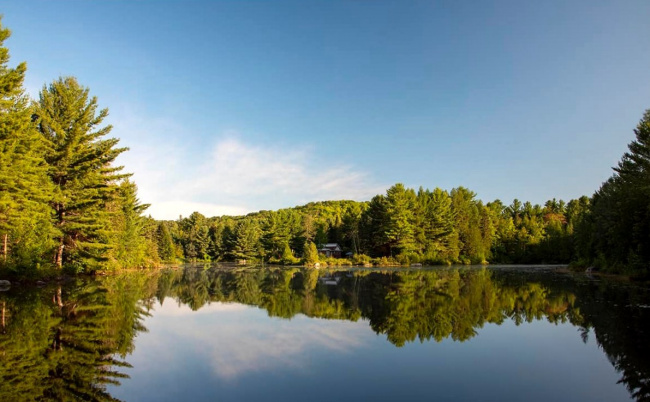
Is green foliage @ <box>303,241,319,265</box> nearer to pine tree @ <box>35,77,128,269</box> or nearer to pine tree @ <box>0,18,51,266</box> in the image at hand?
pine tree @ <box>35,77,128,269</box>

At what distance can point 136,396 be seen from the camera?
223 inches

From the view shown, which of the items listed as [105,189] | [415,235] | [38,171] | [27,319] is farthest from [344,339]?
[415,235]

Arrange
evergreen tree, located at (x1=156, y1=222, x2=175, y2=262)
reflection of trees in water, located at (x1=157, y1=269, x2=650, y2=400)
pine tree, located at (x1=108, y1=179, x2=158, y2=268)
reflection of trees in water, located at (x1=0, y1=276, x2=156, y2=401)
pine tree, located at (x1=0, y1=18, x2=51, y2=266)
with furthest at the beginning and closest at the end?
evergreen tree, located at (x1=156, y1=222, x2=175, y2=262)
pine tree, located at (x1=108, y1=179, x2=158, y2=268)
pine tree, located at (x1=0, y1=18, x2=51, y2=266)
reflection of trees in water, located at (x1=157, y1=269, x2=650, y2=400)
reflection of trees in water, located at (x1=0, y1=276, x2=156, y2=401)

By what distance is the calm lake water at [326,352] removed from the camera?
5.89 metres

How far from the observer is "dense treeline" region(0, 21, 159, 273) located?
18.1m

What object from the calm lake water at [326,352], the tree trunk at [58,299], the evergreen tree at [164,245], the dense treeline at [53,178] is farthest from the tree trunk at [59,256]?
the evergreen tree at [164,245]

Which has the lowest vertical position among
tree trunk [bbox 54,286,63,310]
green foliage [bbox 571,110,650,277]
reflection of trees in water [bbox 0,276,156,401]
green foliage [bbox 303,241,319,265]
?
tree trunk [bbox 54,286,63,310]

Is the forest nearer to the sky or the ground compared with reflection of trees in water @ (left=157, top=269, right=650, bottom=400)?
nearer to the sky

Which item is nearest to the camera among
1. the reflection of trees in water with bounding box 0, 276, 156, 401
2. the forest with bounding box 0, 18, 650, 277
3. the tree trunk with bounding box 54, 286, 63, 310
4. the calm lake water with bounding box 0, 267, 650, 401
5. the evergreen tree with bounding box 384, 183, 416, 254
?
the reflection of trees in water with bounding box 0, 276, 156, 401

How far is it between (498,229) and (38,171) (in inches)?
3133

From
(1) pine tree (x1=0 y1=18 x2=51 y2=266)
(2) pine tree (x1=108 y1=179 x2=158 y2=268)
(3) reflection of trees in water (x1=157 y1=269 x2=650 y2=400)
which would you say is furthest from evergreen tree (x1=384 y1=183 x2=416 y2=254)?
(1) pine tree (x1=0 y1=18 x2=51 y2=266)

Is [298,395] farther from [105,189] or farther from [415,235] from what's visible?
[415,235]

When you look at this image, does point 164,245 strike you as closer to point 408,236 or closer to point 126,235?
point 126,235

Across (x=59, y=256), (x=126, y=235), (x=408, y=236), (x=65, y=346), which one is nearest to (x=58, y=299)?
(x=65, y=346)
